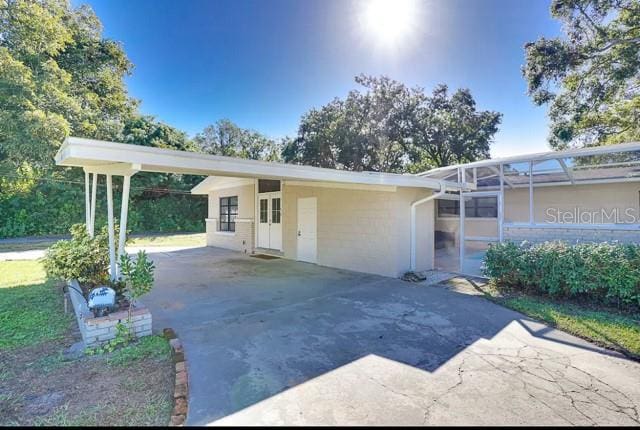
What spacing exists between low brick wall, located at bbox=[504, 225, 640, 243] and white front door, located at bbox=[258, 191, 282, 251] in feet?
24.0

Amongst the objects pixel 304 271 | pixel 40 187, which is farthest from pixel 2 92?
pixel 304 271

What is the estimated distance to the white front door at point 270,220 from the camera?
40.2 feet

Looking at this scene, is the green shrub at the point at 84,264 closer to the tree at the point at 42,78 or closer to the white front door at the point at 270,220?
the white front door at the point at 270,220

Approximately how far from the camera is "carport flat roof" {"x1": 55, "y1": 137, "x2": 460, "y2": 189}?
419cm

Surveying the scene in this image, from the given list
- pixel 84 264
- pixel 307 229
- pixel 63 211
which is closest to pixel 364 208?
pixel 307 229

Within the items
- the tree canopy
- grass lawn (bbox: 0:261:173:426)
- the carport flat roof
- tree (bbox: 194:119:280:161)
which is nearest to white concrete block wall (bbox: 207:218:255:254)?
the carport flat roof

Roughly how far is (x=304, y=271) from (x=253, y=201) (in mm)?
5096

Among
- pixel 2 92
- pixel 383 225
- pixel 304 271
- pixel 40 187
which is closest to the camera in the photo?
pixel 383 225

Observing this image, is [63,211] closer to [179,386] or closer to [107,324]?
[107,324]

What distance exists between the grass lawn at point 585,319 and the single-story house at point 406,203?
2.03 meters

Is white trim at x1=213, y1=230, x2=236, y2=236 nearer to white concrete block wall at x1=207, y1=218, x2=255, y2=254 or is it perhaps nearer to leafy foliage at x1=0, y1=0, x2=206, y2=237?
white concrete block wall at x1=207, y1=218, x2=255, y2=254

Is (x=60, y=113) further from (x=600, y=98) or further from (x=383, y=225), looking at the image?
A: (x=600, y=98)

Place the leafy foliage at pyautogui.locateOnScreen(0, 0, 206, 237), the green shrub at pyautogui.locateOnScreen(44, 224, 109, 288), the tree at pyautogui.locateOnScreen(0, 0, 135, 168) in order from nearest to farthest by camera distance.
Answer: the green shrub at pyautogui.locateOnScreen(44, 224, 109, 288), the tree at pyautogui.locateOnScreen(0, 0, 135, 168), the leafy foliage at pyautogui.locateOnScreen(0, 0, 206, 237)

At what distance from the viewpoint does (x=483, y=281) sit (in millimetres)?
7957
